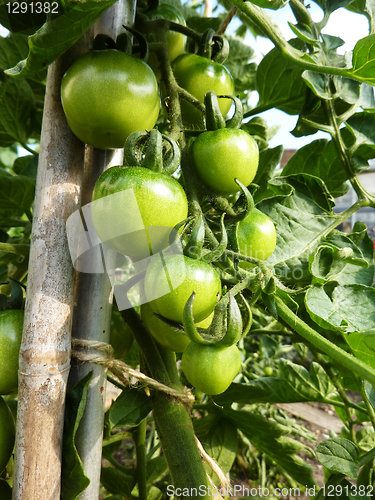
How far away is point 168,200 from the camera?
1.10 ft

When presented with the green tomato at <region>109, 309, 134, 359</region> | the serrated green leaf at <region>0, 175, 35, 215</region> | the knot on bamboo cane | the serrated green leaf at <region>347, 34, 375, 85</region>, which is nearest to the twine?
the knot on bamboo cane

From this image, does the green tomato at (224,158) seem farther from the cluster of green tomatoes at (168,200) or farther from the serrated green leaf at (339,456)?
the serrated green leaf at (339,456)

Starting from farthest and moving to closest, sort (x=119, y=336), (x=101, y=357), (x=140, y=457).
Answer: (x=140, y=457) → (x=119, y=336) → (x=101, y=357)

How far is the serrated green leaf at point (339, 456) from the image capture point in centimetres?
50

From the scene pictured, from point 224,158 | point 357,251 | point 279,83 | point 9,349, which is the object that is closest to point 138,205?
point 224,158

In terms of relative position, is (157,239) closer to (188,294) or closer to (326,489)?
(188,294)

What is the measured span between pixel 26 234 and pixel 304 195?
48 centimetres

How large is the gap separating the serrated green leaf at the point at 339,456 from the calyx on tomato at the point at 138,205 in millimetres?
386

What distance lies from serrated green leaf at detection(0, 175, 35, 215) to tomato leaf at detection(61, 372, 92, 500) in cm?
35

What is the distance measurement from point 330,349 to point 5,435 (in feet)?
1.17

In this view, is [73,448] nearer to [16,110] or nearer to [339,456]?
[339,456]

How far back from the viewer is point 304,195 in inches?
21.5

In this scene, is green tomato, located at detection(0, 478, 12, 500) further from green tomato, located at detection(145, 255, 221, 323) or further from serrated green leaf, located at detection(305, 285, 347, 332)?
serrated green leaf, located at detection(305, 285, 347, 332)

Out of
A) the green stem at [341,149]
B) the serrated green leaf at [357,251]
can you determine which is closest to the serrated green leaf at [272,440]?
the serrated green leaf at [357,251]
